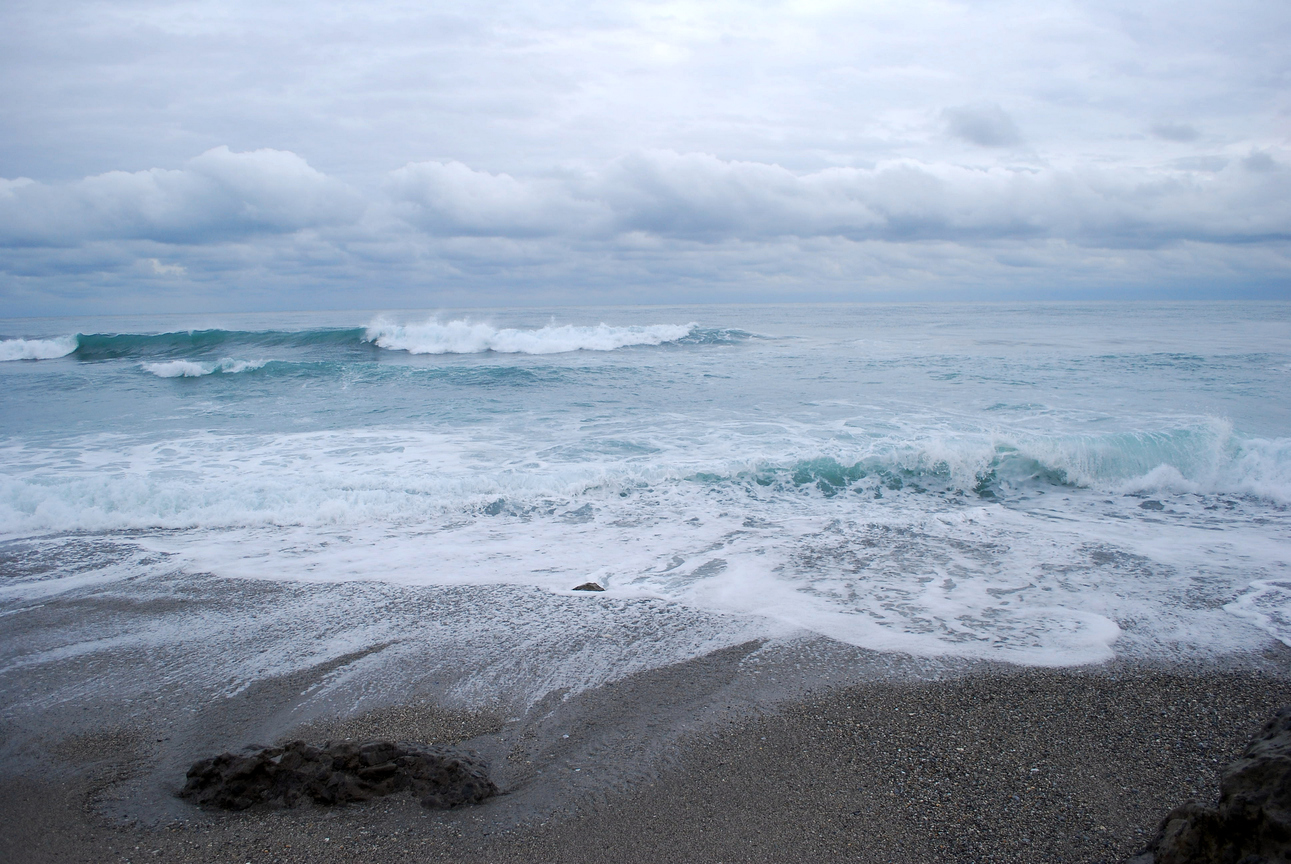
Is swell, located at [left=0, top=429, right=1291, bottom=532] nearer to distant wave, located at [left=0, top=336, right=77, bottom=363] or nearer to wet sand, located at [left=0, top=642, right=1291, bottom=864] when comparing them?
wet sand, located at [left=0, top=642, right=1291, bottom=864]

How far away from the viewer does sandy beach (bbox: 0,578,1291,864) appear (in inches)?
91.2

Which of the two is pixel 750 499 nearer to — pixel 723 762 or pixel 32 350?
pixel 723 762

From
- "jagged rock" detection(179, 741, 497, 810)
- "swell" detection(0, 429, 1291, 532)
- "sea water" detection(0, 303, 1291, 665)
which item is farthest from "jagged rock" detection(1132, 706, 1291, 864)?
"swell" detection(0, 429, 1291, 532)

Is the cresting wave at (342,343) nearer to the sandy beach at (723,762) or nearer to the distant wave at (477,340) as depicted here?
the distant wave at (477,340)

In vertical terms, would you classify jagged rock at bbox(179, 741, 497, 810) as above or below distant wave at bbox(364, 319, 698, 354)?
below

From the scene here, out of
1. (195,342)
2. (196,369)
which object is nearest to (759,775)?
(196,369)

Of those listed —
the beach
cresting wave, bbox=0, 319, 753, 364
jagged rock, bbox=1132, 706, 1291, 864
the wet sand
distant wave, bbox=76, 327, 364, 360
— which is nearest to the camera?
jagged rock, bbox=1132, 706, 1291, 864

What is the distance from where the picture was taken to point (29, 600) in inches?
174

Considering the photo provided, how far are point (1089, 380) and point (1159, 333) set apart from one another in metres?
17.1

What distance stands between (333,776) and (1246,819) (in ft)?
9.18

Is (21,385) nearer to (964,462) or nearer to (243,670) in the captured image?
(243,670)

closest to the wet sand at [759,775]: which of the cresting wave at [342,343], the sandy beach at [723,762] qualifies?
the sandy beach at [723,762]

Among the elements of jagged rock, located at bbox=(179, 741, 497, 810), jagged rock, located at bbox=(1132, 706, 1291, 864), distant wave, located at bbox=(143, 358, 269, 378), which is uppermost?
distant wave, located at bbox=(143, 358, 269, 378)

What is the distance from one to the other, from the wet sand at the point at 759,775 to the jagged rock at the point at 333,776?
6cm
